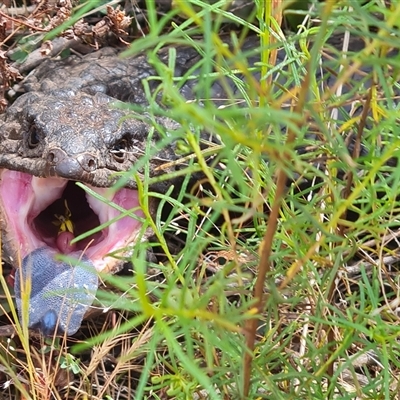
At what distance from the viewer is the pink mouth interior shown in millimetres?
2018

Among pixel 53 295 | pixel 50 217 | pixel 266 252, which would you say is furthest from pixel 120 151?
pixel 266 252

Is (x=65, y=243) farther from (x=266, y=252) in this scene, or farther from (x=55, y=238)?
(x=266, y=252)

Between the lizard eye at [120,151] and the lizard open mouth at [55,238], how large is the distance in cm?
10

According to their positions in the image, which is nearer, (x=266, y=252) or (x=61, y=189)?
(x=266, y=252)

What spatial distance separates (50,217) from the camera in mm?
2189

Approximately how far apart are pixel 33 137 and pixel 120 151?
0.25 m

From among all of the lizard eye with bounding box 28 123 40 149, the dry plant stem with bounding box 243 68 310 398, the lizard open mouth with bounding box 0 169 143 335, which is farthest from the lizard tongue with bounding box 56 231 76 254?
the dry plant stem with bounding box 243 68 310 398

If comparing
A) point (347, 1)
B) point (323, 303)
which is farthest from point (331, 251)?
point (347, 1)

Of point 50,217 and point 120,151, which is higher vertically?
point 120,151

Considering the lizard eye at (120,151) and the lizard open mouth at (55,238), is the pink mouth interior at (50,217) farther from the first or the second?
the lizard eye at (120,151)

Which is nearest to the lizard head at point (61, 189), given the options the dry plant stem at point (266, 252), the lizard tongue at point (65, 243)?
the lizard tongue at point (65, 243)

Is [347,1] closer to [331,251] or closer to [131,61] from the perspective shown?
[331,251]

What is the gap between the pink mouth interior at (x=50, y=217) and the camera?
2018 millimetres

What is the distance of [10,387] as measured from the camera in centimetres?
193
